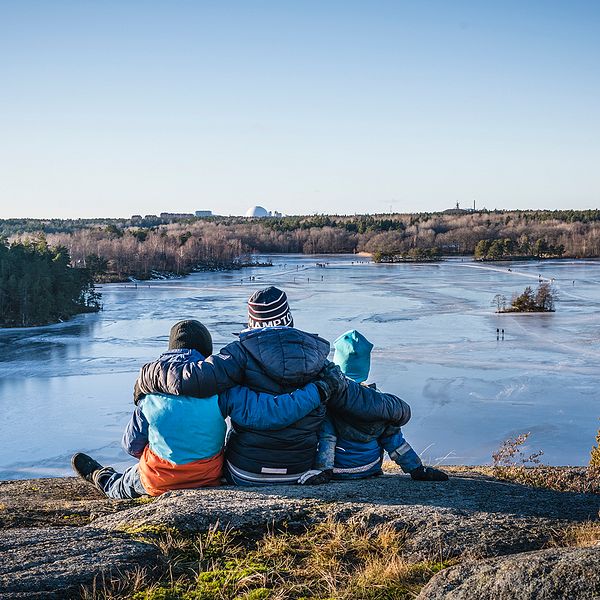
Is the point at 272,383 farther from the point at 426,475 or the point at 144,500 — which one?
the point at 426,475

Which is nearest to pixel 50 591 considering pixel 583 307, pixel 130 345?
pixel 130 345

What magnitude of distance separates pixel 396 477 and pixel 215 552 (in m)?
1.90

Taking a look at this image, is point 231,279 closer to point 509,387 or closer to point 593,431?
point 509,387

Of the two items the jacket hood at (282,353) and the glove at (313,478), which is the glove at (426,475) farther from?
the jacket hood at (282,353)

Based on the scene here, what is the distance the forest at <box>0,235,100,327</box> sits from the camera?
39000 mm

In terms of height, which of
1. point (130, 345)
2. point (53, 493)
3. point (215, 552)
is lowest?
point (130, 345)

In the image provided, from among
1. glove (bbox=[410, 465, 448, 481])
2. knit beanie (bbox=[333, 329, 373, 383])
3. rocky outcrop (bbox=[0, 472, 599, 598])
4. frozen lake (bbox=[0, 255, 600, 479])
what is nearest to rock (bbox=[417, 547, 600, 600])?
rocky outcrop (bbox=[0, 472, 599, 598])

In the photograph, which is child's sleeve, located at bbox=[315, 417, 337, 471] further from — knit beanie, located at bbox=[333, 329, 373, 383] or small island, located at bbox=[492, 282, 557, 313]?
small island, located at bbox=[492, 282, 557, 313]

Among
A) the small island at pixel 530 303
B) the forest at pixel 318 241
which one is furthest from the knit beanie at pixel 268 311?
the forest at pixel 318 241

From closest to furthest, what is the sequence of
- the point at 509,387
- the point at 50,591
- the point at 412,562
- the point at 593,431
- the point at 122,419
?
the point at 50,591 → the point at 412,562 → the point at 593,431 → the point at 122,419 → the point at 509,387

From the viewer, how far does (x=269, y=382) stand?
4.41 meters

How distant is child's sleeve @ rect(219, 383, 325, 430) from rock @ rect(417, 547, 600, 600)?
1533 mm

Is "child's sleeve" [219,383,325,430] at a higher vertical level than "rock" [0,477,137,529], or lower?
higher

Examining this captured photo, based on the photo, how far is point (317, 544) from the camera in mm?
3691
